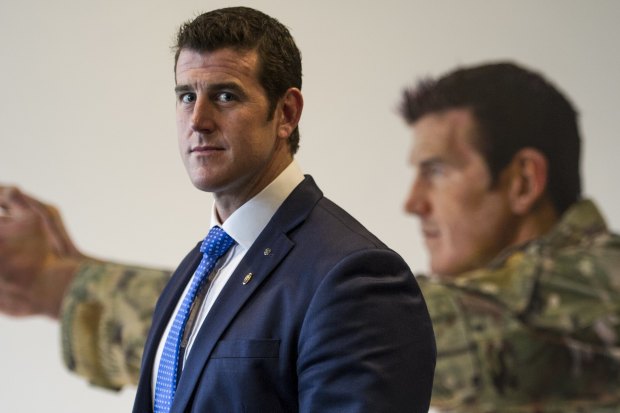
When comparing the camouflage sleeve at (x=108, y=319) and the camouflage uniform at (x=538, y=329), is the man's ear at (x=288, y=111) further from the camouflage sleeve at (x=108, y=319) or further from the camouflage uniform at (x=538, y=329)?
the camouflage sleeve at (x=108, y=319)

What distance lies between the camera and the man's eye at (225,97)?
1.66 meters

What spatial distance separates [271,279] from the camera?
5.18 ft

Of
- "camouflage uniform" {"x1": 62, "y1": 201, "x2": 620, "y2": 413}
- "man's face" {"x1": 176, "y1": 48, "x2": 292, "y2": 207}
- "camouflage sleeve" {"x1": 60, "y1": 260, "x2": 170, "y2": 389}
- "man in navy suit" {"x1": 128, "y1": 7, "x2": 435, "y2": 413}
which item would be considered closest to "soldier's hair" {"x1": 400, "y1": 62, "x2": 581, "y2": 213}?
"camouflage uniform" {"x1": 62, "y1": 201, "x2": 620, "y2": 413}

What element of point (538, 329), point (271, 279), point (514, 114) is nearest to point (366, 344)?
point (271, 279)

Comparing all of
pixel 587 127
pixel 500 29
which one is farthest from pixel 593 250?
pixel 500 29

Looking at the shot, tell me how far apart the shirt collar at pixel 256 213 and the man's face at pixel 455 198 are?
2.02 m

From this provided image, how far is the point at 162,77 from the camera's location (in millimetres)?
4039

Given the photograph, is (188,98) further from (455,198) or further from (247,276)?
(455,198)

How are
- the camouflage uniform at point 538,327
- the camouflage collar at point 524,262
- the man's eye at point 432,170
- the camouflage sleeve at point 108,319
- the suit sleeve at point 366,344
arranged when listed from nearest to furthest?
the suit sleeve at point 366,344 → the camouflage uniform at point 538,327 → the camouflage collar at point 524,262 → the man's eye at point 432,170 → the camouflage sleeve at point 108,319

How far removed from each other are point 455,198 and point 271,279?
2.16m

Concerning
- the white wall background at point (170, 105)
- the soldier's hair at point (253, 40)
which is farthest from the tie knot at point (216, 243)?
the white wall background at point (170, 105)

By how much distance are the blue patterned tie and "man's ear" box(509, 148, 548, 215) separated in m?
2.07

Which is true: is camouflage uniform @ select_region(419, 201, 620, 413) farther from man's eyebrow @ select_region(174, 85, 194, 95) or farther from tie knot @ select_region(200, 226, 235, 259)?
man's eyebrow @ select_region(174, 85, 194, 95)

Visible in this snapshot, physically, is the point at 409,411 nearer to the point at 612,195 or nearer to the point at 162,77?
the point at 612,195
